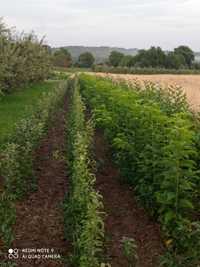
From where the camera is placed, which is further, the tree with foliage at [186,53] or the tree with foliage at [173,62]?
the tree with foliage at [186,53]

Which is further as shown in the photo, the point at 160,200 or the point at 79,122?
the point at 79,122

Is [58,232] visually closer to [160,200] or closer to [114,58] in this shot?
[160,200]

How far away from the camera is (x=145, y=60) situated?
91250 mm

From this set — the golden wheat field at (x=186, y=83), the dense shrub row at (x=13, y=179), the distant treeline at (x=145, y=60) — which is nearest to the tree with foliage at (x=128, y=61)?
the distant treeline at (x=145, y=60)

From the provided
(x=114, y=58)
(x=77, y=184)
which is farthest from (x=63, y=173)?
(x=114, y=58)

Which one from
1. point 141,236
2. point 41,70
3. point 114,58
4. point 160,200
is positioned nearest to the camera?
point 160,200

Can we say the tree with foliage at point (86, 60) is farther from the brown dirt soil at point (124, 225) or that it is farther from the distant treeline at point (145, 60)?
the brown dirt soil at point (124, 225)

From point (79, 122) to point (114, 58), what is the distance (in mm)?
97223

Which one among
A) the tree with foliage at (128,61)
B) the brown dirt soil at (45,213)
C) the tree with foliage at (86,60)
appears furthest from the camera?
the tree with foliage at (86,60)

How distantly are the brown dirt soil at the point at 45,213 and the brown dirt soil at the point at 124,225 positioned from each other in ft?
2.01

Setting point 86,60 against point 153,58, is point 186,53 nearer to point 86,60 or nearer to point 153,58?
point 153,58

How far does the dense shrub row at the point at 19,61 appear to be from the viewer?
2277 cm

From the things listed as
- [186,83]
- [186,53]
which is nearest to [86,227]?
[186,83]

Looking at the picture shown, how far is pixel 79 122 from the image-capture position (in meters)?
11.4
